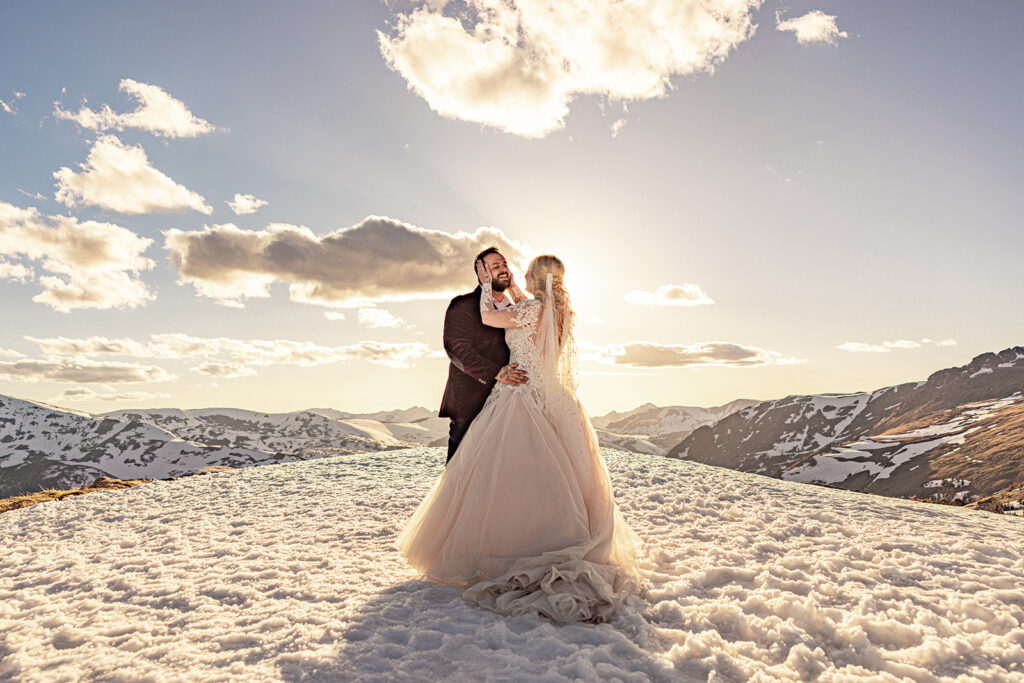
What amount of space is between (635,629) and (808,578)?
2.64 metres

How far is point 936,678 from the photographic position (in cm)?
388

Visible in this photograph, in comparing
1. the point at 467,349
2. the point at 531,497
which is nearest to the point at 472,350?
the point at 467,349

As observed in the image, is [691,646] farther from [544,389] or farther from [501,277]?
[501,277]

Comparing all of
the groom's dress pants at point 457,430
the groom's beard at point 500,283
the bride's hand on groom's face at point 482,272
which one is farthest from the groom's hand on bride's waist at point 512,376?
the bride's hand on groom's face at point 482,272

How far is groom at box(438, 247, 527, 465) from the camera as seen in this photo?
6.48 metres

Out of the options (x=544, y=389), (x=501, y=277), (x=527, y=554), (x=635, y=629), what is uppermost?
(x=501, y=277)

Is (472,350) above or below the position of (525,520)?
above

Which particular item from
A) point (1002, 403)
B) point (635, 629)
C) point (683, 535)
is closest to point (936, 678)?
point (635, 629)

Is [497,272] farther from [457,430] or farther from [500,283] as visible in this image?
[457,430]

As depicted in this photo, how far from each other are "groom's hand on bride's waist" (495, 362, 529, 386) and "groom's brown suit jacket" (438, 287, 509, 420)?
41 cm

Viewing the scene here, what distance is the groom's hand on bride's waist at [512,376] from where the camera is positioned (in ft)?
20.0

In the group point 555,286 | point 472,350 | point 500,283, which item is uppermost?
point 500,283

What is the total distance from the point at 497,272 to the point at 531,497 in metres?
2.80

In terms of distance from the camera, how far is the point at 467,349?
655 cm
